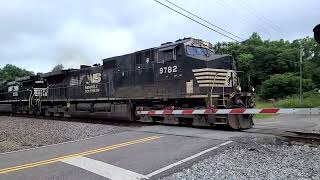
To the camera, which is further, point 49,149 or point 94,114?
point 94,114

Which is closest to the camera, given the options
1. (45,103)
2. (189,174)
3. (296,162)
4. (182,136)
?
(189,174)

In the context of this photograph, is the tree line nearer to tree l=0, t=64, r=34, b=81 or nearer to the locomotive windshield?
the locomotive windshield

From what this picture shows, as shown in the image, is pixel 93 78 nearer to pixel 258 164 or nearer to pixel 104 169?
pixel 104 169

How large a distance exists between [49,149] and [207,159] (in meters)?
4.66

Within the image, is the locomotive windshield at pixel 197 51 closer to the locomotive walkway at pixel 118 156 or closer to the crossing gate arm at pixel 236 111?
the crossing gate arm at pixel 236 111

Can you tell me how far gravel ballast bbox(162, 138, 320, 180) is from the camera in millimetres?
7578

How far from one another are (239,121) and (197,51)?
10.8ft

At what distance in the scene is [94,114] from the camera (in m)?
21.1

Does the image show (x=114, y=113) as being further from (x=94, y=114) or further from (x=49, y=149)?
(x=49, y=149)

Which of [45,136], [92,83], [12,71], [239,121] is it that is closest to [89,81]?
[92,83]

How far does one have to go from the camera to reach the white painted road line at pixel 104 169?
7871 millimetres

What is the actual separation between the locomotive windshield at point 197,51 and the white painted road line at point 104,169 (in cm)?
733

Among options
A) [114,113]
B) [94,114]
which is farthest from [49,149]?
[94,114]

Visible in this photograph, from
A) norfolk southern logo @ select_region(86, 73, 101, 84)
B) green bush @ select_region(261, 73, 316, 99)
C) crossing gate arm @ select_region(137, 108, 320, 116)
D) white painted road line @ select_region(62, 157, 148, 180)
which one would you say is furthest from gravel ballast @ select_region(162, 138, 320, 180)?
green bush @ select_region(261, 73, 316, 99)
